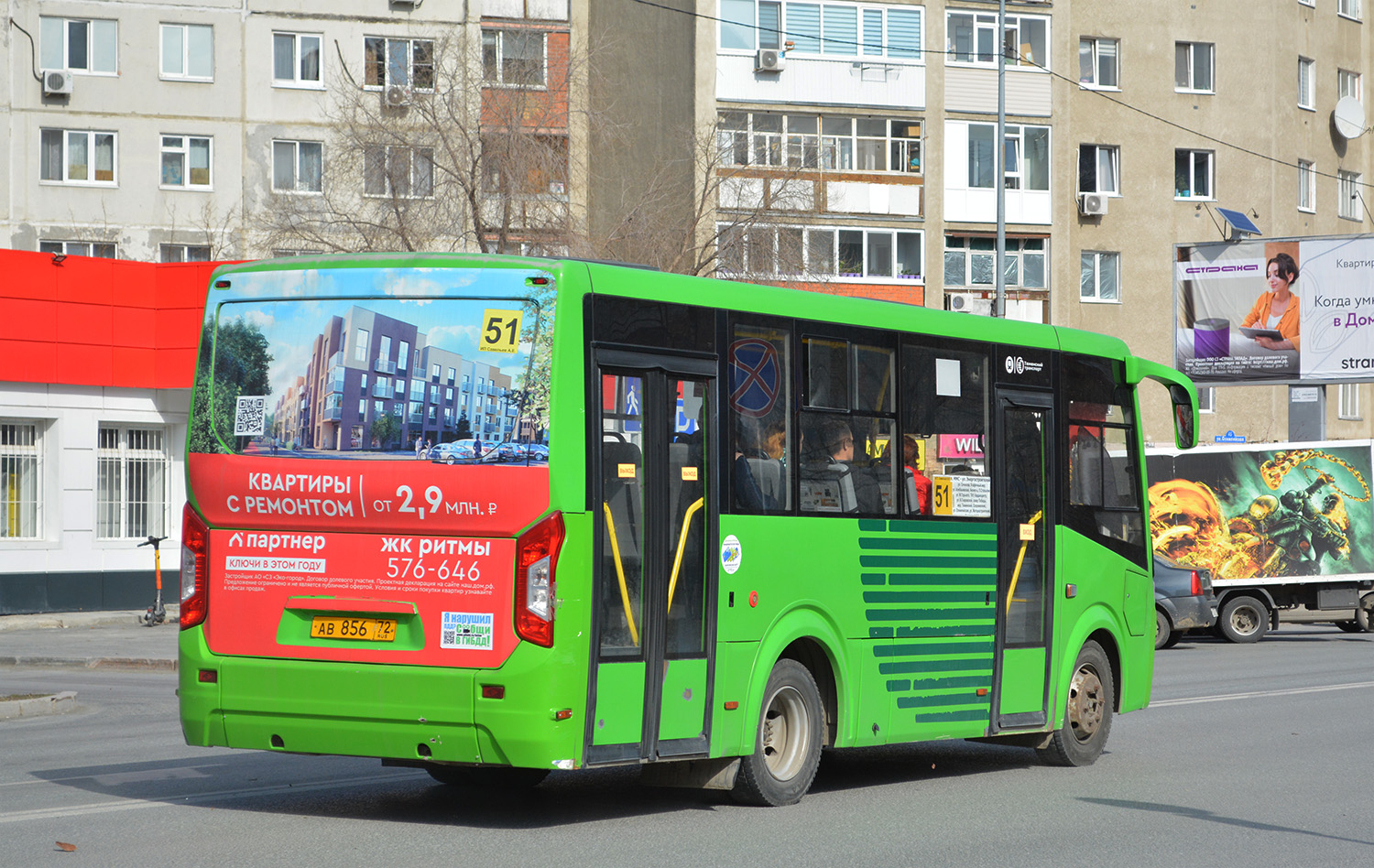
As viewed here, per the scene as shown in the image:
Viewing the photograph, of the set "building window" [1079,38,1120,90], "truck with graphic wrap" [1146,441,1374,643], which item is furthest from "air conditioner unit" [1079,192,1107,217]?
"truck with graphic wrap" [1146,441,1374,643]

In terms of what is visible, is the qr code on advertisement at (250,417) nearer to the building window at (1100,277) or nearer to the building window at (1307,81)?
the building window at (1100,277)

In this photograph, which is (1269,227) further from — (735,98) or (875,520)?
(875,520)

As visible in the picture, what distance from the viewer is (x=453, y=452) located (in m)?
8.45

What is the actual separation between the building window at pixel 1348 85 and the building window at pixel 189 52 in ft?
118

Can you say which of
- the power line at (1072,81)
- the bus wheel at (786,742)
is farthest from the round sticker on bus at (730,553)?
the power line at (1072,81)

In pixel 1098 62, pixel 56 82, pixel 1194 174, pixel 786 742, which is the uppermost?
pixel 1098 62

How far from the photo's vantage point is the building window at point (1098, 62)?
2056 inches

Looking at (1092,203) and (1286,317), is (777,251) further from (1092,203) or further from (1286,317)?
(1092,203)

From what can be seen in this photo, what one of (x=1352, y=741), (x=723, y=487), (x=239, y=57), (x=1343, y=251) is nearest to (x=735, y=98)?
(x=239, y=57)

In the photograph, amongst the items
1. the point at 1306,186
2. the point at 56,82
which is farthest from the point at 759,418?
the point at 1306,186

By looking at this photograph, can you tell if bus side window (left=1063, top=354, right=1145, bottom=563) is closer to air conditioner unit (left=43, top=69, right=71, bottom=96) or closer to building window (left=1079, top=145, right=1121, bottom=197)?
air conditioner unit (left=43, top=69, right=71, bottom=96)

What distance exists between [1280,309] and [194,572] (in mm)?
34271

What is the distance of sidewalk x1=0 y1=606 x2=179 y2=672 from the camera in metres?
22.2

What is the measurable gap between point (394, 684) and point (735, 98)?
3993 cm
